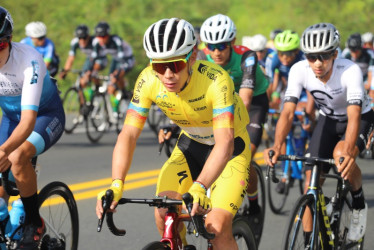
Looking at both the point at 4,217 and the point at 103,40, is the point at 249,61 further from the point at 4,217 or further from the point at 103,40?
the point at 103,40

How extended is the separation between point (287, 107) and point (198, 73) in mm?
1517

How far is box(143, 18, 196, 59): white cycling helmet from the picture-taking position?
462 cm

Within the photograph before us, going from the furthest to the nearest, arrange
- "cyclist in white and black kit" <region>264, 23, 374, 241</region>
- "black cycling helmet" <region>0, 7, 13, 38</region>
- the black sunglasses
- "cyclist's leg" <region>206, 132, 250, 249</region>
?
1. the black sunglasses
2. "cyclist in white and black kit" <region>264, 23, 374, 241</region>
3. "black cycling helmet" <region>0, 7, 13, 38</region>
4. "cyclist's leg" <region>206, 132, 250, 249</region>

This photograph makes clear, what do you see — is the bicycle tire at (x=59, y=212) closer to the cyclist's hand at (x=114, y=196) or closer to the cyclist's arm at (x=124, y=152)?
the cyclist's arm at (x=124, y=152)

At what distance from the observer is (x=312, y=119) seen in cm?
1055

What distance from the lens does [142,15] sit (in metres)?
26.8

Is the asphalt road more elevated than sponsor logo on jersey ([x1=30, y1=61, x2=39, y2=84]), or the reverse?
sponsor logo on jersey ([x1=30, y1=61, x2=39, y2=84])

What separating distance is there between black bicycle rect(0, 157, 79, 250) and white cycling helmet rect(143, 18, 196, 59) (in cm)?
155

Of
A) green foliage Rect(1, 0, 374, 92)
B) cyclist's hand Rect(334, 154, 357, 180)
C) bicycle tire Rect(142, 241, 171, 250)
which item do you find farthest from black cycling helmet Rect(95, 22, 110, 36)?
bicycle tire Rect(142, 241, 171, 250)

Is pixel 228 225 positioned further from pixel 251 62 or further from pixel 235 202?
pixel 251 62

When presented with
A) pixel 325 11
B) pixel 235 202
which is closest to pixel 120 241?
pixel 235 202

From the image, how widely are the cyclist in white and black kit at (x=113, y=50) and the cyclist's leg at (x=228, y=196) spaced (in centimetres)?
1045

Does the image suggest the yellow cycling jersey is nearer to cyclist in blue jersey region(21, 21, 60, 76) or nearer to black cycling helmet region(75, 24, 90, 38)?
cyclist in blue jersey region(21, 21, 60, 76)

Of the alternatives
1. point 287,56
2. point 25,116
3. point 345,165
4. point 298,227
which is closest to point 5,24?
point 25,116
